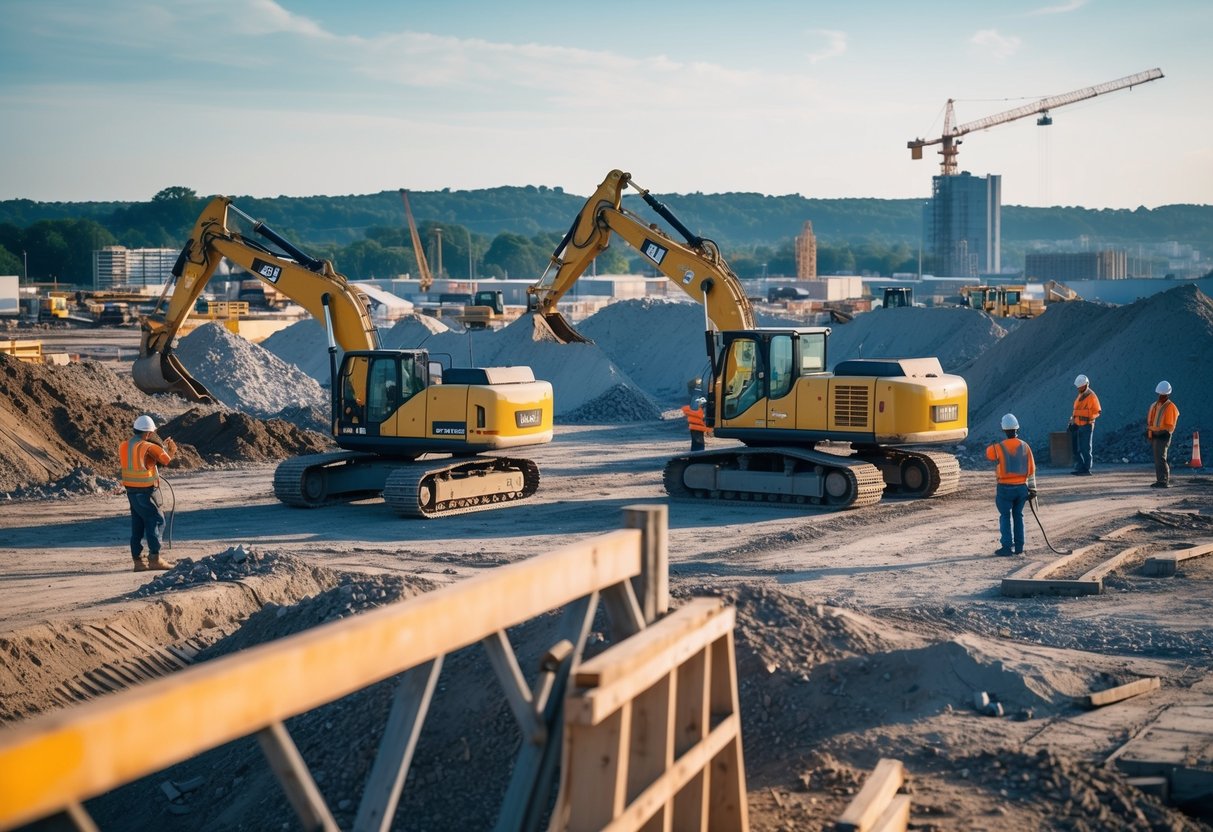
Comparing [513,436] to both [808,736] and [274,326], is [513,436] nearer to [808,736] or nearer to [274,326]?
[808,736]

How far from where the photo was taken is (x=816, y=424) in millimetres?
20922

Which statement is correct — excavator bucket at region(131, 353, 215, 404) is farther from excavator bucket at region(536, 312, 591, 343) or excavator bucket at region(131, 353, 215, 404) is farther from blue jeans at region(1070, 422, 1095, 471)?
blue jeans at region(1070, 422, 1095, 471)

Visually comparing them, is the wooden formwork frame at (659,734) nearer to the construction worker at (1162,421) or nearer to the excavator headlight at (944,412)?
the excavator headlight at (944,412)

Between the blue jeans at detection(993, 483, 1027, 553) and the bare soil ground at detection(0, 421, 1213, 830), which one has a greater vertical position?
the blue jeans at detection(993, 483, 1027, 553)

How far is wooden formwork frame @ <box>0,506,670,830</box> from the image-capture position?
2.78m

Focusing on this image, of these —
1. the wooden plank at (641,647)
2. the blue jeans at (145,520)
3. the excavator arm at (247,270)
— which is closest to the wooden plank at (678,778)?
the wooden plank at (641,647)

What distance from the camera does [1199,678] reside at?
10352 mm

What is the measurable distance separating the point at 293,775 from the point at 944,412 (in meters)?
18.3

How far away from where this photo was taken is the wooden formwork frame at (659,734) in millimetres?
4352

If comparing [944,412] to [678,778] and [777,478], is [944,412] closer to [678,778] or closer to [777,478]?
[777,478]

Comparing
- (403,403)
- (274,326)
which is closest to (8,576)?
(403,403)

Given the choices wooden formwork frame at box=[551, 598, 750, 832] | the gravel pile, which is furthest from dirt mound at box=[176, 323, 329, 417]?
wooden formwork frame at box=[551, 598, 750, 832]

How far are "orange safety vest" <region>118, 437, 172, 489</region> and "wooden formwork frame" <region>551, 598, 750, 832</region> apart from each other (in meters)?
10.7

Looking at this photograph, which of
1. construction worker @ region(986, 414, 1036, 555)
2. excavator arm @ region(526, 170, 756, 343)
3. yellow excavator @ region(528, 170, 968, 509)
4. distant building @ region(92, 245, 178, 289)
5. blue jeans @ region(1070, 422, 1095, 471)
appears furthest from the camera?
distant building @ region(92, 245, 178, 289)
